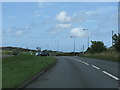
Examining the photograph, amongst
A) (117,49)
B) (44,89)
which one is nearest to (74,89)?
(44,89)

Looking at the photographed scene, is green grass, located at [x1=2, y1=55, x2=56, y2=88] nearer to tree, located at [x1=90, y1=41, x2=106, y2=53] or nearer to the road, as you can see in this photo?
the road

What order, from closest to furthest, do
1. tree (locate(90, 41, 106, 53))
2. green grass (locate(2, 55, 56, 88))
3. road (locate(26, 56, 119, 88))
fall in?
1. green grass (locate(2, 55, 56, 88))
2. road (locate(26, 56, 119, 88))
3. tree (locate(90, 41, 106, 53))

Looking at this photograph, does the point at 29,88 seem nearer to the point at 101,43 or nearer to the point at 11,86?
the point at 11,86

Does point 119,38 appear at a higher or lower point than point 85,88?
higher

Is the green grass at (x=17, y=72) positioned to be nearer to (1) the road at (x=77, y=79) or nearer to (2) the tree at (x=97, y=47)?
(1) the road at (x=77, y=79)

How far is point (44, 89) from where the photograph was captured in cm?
1071

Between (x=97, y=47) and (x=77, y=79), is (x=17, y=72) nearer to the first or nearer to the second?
(x=77, y=79)

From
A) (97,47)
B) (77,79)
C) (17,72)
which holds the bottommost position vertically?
(77,79)

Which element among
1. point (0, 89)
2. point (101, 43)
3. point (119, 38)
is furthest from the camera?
point (101, 43)

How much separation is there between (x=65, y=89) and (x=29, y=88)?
4.91 feet

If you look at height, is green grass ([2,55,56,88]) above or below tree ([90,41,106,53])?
below

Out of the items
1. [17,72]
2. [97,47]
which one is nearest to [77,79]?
[17,72]

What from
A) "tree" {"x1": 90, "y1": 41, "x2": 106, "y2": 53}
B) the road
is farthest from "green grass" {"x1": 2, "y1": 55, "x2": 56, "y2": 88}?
"tree" {"x1": 90, "y1": 41, "x2": 106, "y2": 53}

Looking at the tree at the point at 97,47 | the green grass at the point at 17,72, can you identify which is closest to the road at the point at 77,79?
the green grass at the point at 17,72
